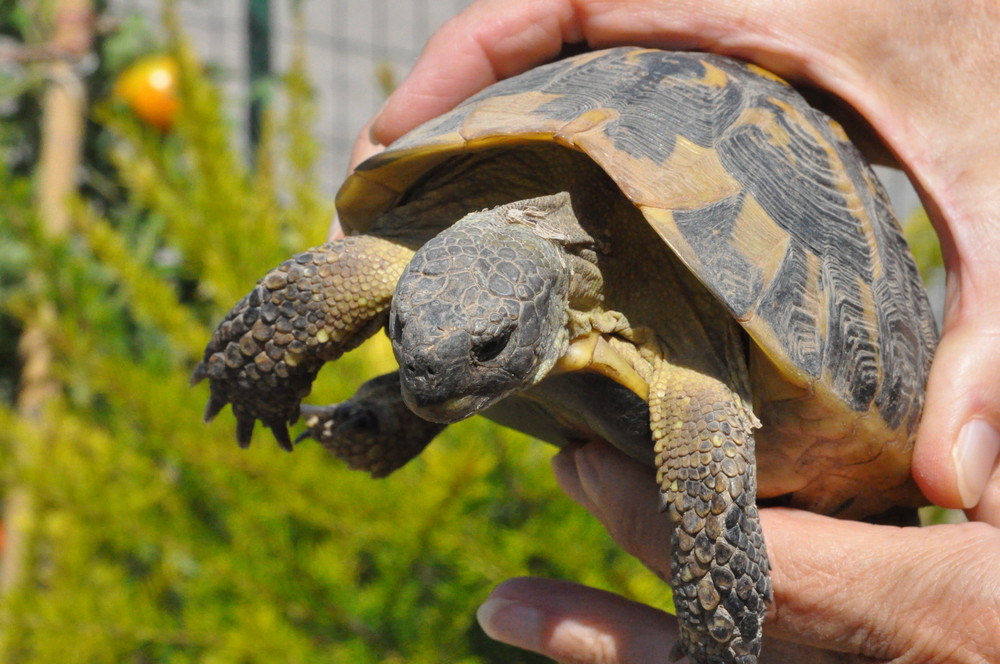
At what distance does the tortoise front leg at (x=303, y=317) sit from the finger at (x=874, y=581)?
581 millimetres

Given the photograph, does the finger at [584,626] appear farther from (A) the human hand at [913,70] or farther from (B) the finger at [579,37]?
(B) the finger at [579,37]

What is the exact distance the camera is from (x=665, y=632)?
1.63 metres

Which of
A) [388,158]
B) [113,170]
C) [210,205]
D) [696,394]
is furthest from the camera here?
[113,170]

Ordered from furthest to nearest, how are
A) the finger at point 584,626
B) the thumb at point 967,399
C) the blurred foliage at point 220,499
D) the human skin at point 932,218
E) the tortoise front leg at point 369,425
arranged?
1. the blurred foliage at point 220,499
2. the tortoise front leg at point 369,425
3. the finger at point 584,626
4. the thumb at point 967,399
5. the human skin at point 932,218

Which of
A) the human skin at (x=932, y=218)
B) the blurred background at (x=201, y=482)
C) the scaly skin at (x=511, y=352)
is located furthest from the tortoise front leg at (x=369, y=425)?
the blurred background at (x=201, y=482)

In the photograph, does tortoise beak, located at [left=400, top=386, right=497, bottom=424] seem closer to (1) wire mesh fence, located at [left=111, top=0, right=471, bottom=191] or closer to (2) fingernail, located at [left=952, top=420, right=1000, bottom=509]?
(2) fingernail, located at [left=952, top=420, right=1000, bottom=509]

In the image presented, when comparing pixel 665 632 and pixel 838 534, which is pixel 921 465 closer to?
pixel 838 534

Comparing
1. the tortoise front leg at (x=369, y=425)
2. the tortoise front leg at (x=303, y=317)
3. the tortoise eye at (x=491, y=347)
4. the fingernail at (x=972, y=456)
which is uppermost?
the tortoise eye at (x=491, y=347)

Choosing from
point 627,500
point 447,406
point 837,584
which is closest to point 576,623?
point 627,500

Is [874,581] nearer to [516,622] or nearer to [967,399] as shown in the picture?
[967,399]

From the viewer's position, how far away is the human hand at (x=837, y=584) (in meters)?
1.30

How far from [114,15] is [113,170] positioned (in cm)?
71

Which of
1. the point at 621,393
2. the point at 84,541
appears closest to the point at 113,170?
the point at 84,541

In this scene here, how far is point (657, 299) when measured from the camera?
1.43 metres
